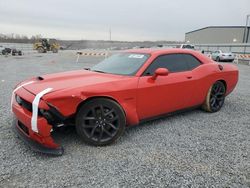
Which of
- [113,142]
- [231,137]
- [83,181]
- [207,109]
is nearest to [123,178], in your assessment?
[83,181]

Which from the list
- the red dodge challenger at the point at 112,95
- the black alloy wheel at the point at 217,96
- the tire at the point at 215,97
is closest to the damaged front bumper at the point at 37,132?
the red dodge challenger at the point at 112,95

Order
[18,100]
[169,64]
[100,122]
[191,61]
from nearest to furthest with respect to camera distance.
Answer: [100,122] < [18,100] < [169,64] < [191,61]

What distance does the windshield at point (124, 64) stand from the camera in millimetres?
4314

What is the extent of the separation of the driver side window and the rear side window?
0.09 m

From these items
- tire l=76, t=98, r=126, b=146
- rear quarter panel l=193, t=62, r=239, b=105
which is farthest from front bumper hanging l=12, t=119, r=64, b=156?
rear quarter panel l=193, t=62, r=239, b=105

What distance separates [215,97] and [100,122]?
2.95 meters

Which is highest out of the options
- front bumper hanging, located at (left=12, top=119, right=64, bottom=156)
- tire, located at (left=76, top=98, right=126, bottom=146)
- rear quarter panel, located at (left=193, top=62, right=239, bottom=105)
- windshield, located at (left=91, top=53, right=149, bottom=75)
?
windshield, located at (left=91, top=53, right=149, bottom=75)

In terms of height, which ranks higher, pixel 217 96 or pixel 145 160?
pixel 217 96

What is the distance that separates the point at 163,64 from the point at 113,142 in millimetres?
1698

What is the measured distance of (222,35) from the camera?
2336 inches

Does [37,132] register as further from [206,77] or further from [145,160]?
[206,77]

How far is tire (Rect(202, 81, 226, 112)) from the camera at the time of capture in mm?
5305

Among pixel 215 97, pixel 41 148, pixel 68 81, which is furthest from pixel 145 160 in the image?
pixel 215 97

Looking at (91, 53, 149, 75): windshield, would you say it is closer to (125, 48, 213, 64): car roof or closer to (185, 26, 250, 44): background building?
(125, 48, 213, 64): car roof
